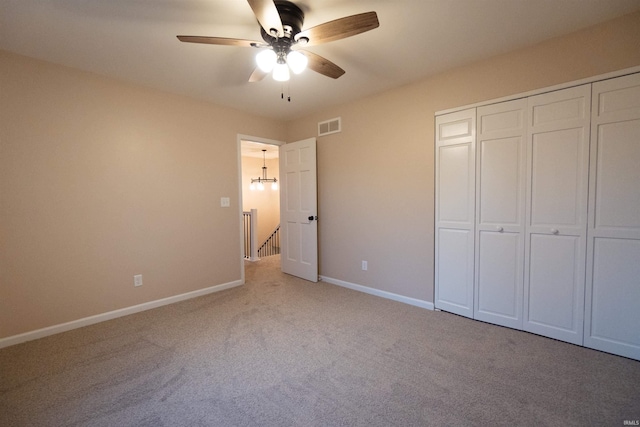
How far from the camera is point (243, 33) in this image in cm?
219

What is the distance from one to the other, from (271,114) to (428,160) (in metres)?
2.48

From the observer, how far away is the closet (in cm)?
206

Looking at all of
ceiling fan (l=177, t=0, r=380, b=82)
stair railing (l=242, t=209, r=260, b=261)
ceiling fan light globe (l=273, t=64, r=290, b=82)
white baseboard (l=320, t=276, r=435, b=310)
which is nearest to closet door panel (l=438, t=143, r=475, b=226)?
white baseboard (l=320, t=276, r=435, b=310)

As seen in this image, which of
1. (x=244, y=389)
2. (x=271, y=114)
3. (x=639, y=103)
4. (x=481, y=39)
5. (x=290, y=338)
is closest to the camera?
(x=244, y=389)

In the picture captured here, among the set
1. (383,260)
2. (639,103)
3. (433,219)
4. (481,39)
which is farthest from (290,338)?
(639,103)

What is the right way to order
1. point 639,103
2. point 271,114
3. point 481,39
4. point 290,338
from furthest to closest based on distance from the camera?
point 271,114 → point 290,338 → point 481,39 → point 639,103

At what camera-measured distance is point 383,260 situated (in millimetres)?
3459

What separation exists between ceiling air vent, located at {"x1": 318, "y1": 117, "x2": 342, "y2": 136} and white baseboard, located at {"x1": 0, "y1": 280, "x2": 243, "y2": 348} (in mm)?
2652

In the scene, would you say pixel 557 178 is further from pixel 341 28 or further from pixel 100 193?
pixel 100 193

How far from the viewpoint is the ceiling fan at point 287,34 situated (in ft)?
5.22

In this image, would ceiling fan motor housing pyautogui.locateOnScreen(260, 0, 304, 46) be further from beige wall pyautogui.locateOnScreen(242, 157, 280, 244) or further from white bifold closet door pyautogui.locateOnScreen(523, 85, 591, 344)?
beige wall pyautogui.locateOnScreen(242, 157, 280, 244)

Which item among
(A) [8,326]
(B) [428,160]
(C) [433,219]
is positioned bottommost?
(A) [8,326]

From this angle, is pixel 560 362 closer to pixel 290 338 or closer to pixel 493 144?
pixel 493 144

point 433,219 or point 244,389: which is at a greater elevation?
point 433,219
